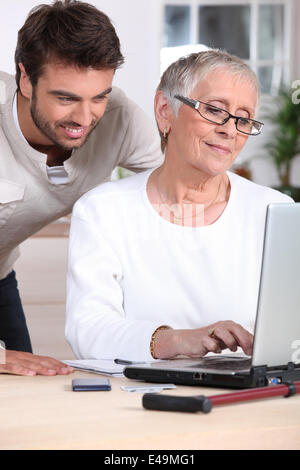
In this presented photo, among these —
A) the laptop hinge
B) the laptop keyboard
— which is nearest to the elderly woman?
the laptop keyboard

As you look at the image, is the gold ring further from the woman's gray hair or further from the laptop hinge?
the woman's gray hair

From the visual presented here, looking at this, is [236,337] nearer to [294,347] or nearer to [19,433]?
[294,347]

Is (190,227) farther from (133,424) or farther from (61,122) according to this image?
(133,424)

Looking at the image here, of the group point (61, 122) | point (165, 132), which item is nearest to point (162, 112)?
point (165, 132)

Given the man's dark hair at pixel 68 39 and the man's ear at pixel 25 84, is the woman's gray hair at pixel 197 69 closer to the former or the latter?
the man's dark hair at pixel 68 39

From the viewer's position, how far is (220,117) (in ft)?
5.44

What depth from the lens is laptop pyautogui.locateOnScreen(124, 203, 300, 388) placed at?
37.0 inches

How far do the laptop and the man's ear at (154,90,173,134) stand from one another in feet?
2.73

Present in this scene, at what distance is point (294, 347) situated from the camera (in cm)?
101

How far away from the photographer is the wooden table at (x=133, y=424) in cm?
77

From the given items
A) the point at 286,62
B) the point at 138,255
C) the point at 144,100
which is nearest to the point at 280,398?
the point at 138,255

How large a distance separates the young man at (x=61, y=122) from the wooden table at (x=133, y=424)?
847mm

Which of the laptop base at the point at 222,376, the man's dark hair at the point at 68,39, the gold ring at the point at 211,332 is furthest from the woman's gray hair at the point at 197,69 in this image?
the laptop base at the point at 222,376

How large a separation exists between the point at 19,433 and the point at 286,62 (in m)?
6.47
